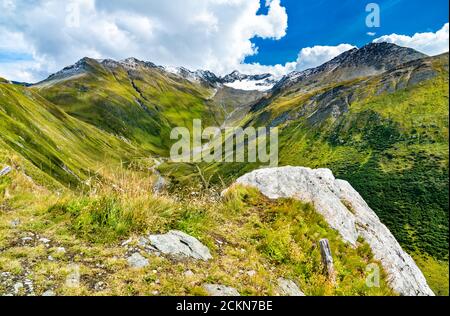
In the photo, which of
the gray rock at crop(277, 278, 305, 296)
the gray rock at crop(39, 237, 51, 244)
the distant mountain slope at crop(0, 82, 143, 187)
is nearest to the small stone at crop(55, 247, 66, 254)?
the gray rock at crop(39, 237, 51, 244)

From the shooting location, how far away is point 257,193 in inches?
595

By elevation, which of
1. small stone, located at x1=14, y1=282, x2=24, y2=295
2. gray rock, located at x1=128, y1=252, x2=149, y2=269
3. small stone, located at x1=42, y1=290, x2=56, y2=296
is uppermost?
gray rock, located at x1=128, y1=252, x2=149, y2=269

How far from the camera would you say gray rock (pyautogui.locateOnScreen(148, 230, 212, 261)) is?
889 cm

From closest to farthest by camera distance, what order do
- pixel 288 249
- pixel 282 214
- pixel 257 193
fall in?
pixel 288 249 → pixel 282 214 → pixel 257 193

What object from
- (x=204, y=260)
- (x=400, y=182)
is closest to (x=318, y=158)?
(x=400, y=182)

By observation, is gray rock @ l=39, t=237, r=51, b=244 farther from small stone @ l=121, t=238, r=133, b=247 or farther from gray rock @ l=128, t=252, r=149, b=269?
gray rock @ l=128, t=252, r=149, b=269

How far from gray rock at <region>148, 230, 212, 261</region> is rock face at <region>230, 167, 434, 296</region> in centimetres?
613

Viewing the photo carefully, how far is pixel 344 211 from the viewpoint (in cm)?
1545

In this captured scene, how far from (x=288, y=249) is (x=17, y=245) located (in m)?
7.41

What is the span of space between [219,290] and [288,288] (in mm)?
2005

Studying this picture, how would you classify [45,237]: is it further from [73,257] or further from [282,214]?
[282,214]

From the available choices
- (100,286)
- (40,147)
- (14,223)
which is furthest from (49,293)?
(40,147)

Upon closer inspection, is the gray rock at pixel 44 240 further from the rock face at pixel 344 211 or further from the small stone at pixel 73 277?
the rock face at pixel 344 211

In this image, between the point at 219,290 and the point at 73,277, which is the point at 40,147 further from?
the point at 219,290
